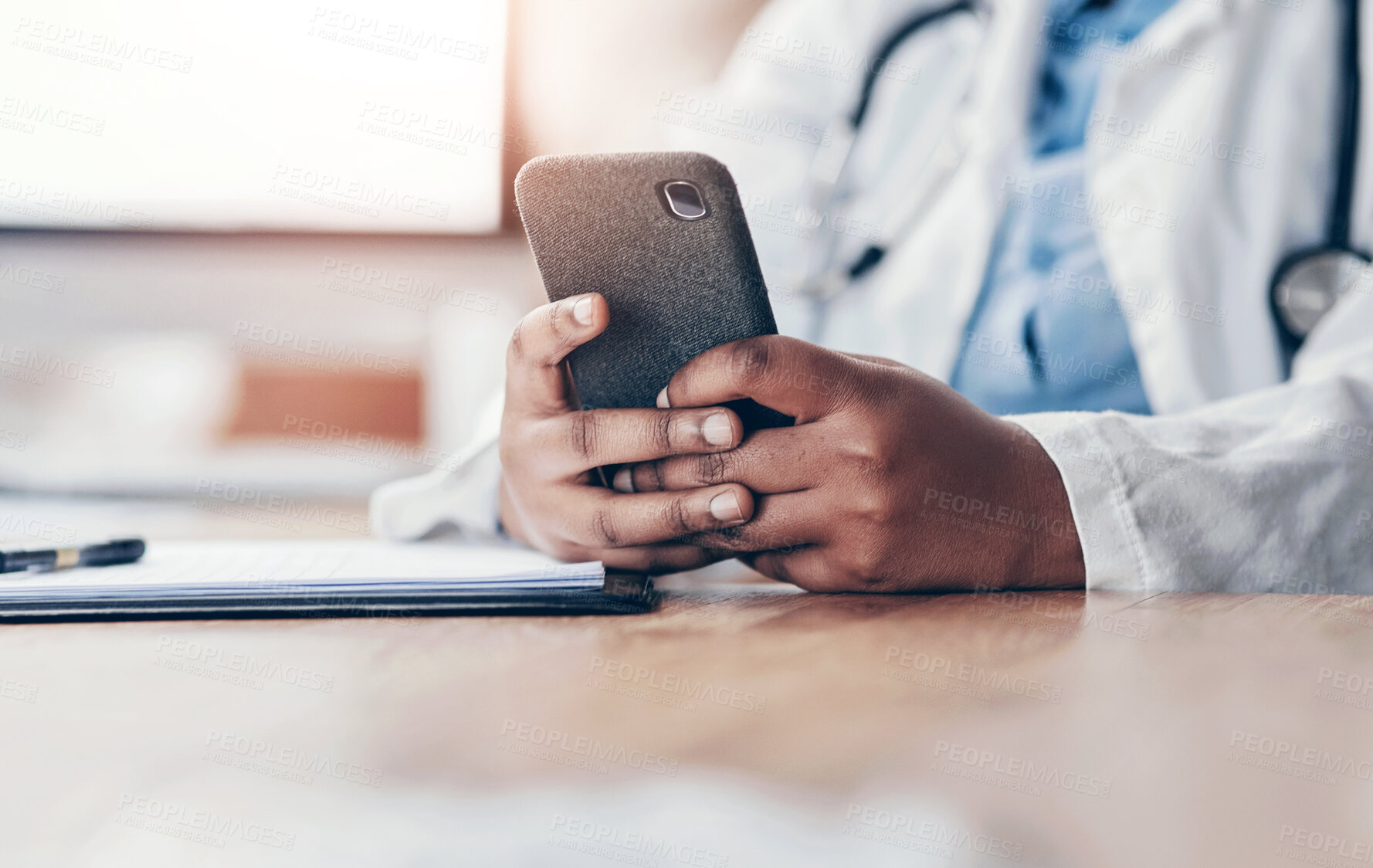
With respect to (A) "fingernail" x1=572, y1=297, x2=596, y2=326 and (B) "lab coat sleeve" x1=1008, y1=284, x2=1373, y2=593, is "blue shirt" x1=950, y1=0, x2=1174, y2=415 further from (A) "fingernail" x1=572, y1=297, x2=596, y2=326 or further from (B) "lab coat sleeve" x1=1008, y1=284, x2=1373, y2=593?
(A) "fingernail" x1=572, y1=297, x2=596, y2=326

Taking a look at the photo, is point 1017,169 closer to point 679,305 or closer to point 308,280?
point 679,305

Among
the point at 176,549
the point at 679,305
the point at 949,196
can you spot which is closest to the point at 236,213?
the point at 176,549

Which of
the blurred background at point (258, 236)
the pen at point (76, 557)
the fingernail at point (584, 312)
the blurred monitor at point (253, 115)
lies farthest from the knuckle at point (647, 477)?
the blurred monitor at point (253, 115)

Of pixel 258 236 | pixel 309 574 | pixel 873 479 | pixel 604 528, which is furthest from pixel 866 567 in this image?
pixel 258 236

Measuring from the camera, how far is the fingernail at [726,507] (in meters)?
0.47

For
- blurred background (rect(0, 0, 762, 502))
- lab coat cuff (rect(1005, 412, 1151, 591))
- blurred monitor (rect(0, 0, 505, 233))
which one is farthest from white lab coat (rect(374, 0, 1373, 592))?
blurred monitor (rect(0, 0, 505, 233))

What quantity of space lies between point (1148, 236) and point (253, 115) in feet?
4.81

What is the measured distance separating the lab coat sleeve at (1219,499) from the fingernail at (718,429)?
0.21 metres

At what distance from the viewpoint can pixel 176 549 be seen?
666mm

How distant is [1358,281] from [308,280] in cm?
154

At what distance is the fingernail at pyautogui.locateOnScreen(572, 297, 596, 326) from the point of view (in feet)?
1.49

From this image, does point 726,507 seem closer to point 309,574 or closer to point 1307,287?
point 309,574

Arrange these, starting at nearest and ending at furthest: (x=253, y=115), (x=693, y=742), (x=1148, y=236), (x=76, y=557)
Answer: (x=693, y=742)
(x=76, y=557)
(x=1148, y=236)
(x=253, y=115)

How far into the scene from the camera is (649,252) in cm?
44
